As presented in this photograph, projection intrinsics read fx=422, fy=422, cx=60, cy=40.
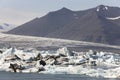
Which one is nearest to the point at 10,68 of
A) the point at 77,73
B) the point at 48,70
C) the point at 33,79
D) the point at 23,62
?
the point at 23,62

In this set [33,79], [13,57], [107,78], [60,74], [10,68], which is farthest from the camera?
[13,57]

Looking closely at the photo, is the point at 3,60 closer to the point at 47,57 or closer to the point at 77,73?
the point at 47,57

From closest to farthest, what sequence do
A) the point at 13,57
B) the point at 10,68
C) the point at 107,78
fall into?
the point at 107,78, the point at 10,68, the point at 13,57

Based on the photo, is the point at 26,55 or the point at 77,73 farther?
the point at 26,55

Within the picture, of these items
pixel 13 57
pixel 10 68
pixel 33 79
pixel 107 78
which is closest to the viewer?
pixel 33 79

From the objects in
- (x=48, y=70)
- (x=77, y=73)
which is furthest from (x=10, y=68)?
(x=77, y=73)

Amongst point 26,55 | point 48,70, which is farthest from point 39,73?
point 26,55

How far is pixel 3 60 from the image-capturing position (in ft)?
424

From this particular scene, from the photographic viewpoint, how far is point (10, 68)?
400 feet

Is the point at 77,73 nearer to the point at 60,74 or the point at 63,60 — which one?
the point at 60,74

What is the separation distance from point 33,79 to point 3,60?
36836 millimetres

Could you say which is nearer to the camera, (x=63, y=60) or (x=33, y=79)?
(x=33, y=79)

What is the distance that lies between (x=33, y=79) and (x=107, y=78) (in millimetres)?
19892

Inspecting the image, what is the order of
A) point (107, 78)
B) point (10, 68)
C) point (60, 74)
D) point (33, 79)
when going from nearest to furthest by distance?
point (33, 79), point (107, 78), point (60, 74), point (10, 68)
